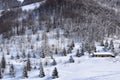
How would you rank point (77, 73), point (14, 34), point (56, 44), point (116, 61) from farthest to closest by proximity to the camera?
point (14, 34) < point (56, 44) < point (116, 61) < point (77, 73)

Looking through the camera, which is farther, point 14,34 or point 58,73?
Answer: point 14,34

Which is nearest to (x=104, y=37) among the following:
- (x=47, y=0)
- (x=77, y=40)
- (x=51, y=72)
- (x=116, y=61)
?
(x=77, y=40)

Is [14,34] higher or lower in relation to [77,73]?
higher

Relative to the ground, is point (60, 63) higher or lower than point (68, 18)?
lower

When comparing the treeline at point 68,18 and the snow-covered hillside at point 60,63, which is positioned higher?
the treeline at point 68,18

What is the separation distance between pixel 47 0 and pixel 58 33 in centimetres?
3369

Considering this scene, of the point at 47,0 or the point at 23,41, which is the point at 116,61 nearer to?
the point at 23,41

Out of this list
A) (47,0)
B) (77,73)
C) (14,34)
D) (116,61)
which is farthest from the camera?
(47,0)

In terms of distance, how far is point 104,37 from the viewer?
85062mm

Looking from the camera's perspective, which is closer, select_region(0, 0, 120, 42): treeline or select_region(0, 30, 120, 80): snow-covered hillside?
select_region(0, 30, 120, 80): snow-covered hillside

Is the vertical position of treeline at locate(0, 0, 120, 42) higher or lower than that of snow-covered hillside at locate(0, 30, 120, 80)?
higher

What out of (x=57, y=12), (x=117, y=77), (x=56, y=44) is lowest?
(x=117, y=77)

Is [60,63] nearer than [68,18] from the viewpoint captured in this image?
Yes

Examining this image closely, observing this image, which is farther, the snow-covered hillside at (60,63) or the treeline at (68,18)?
the treeline at (68,18)
